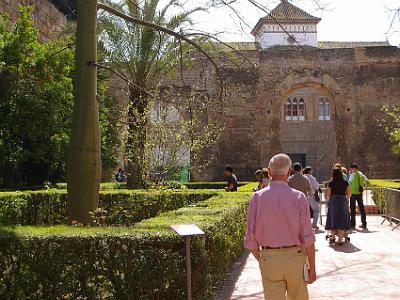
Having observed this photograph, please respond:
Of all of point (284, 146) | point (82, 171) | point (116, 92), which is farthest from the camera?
point (284, 146)

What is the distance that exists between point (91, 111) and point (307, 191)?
4.23m

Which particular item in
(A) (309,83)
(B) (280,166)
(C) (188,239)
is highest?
(A) (309,83)

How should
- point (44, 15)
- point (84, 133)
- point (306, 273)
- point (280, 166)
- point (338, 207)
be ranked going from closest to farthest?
point (306, 273) → point (280, 166) → point (84, 133) → point (338, 207) → point (44, 15)

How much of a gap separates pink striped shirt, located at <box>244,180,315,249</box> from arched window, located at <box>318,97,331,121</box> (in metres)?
38.7

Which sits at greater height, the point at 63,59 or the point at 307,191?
the point at 63,59

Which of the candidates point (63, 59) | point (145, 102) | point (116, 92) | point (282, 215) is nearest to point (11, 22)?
point (63, 59)

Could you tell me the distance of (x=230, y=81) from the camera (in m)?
28.5

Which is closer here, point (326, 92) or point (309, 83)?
point (309, 83)

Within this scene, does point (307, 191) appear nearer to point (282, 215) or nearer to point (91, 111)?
point (91, 111)

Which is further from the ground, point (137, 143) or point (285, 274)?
point (137, 143)

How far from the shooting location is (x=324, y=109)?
138ft

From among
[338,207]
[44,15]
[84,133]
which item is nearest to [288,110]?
[44,15]

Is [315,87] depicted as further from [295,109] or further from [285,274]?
[285,274]

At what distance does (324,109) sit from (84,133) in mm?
36459
